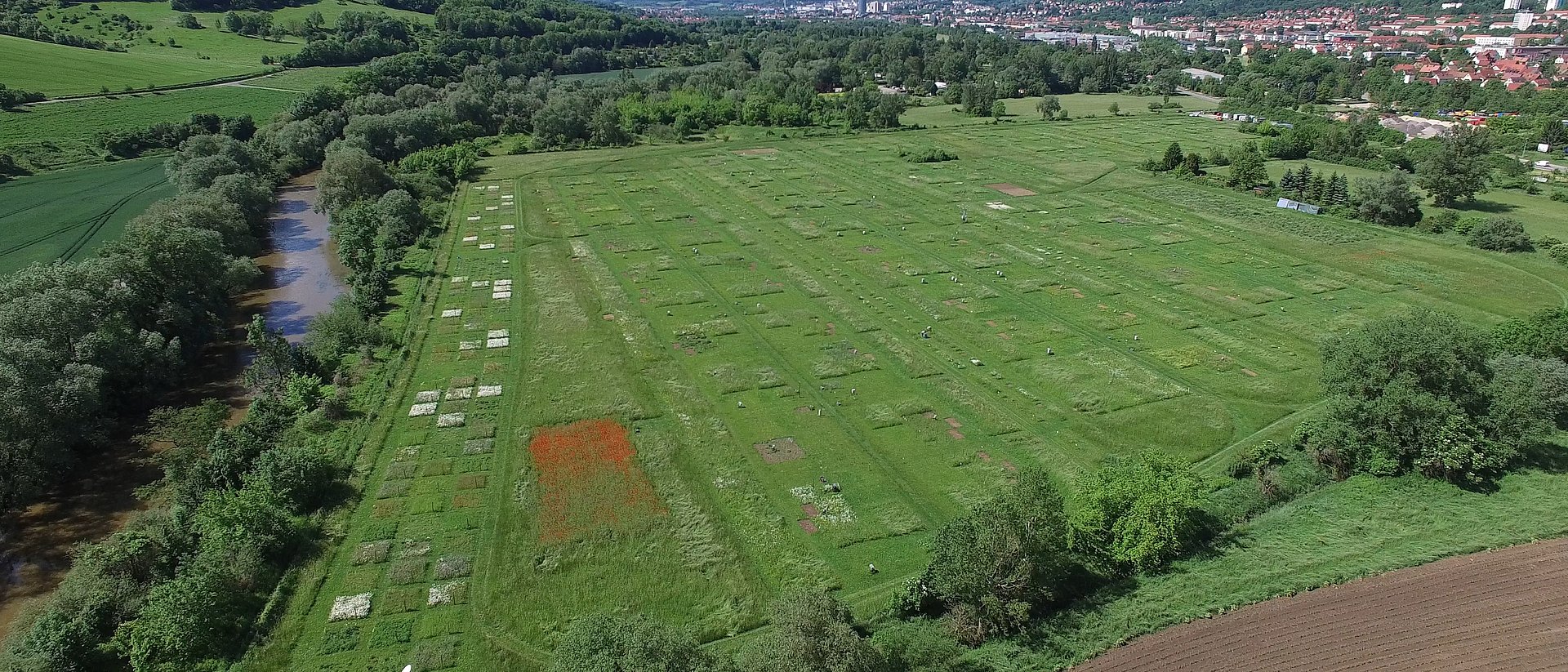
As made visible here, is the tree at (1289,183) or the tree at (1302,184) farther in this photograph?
the tree at (1289,183)

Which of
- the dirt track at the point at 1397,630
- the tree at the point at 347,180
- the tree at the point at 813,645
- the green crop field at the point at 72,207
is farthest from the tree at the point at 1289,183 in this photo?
the green crop field at the point at 72,207

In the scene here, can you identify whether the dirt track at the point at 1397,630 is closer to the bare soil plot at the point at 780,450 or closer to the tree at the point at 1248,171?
the bare soil plot at the point at 780,450

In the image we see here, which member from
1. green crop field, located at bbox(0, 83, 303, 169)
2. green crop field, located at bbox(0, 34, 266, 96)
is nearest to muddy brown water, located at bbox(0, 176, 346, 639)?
green crop field, located at bbox(0, 83, 303, 169)

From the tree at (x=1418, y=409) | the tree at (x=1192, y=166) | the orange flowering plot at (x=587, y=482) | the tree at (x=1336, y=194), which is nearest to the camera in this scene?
the tree at (x=1418, y=409)

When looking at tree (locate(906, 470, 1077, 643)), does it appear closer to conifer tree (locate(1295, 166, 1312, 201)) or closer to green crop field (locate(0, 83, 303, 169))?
conifer tree (locate(1295, 166, 1312, 201))

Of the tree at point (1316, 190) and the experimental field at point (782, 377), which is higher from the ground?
the tree at point (1316, 190)

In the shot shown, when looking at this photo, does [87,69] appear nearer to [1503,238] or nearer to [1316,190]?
[1316,190]

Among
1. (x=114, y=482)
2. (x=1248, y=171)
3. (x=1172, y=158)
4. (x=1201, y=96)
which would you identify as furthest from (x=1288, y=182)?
(x=114, y=482)
